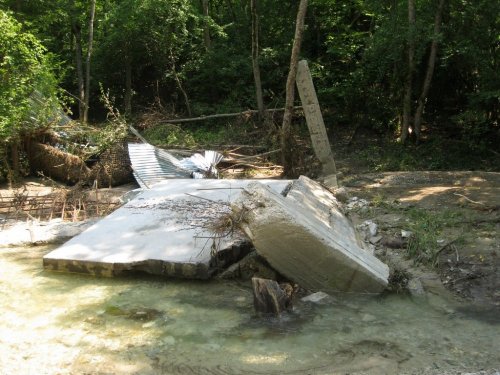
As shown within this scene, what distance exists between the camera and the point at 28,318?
496cm

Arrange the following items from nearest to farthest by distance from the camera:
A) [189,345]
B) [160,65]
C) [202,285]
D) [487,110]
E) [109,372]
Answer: [109,372]
[189,345]
[202,285]
[487,110]
[160,65]

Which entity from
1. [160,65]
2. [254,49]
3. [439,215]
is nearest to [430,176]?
[439,215]

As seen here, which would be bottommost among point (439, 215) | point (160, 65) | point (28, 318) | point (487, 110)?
point (28, 318)

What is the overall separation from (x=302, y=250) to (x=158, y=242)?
185 centimetres

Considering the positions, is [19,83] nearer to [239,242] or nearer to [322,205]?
[239,242]

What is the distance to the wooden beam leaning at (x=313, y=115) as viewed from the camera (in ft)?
34.8

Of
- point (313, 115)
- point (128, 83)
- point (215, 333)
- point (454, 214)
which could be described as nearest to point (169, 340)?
point (215, 333)

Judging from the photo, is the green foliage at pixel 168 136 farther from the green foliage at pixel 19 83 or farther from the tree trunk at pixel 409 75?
the tree trunk at pixel 409 75

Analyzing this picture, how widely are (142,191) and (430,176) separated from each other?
5.31 meters

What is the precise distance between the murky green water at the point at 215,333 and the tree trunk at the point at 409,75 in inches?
342

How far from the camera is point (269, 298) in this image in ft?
16.3

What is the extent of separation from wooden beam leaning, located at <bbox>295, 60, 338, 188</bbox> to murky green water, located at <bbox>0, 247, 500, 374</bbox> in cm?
555

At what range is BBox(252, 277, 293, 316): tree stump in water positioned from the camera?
4.96m

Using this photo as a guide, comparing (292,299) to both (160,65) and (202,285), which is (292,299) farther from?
(160,65)
